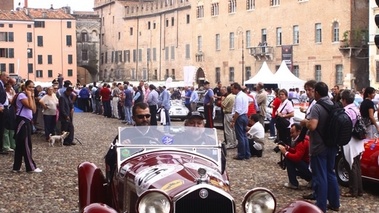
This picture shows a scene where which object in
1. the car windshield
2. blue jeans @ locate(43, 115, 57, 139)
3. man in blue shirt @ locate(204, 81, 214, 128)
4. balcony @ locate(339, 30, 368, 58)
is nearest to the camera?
the car windshield

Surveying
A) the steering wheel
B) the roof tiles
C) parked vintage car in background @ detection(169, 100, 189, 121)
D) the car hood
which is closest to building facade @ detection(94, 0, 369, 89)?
the roof tiles

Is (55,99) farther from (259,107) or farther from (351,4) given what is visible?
(351,4)

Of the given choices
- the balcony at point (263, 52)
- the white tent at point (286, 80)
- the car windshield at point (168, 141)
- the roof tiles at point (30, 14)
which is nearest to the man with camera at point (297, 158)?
the car windshield at point (168, 141)

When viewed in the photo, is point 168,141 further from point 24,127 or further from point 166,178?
point 24,127

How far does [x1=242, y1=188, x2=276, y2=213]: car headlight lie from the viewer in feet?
20.6

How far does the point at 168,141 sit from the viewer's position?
7668 mm

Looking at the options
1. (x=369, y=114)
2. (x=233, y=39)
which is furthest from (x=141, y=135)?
(x=233, y=39)

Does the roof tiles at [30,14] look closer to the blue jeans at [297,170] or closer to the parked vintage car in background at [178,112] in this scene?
the parked vintage car in background at [178,112]

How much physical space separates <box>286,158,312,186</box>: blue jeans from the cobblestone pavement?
21 cm

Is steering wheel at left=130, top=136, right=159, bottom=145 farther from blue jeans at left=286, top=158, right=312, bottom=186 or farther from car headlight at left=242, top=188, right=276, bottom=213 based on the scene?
blue jeans at left=286, top=158, right=312, bottom=186

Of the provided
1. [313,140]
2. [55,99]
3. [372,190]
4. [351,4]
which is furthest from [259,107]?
[351,4]

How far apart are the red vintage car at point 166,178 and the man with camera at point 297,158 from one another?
12.3 ft

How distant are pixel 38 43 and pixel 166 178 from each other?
302ft

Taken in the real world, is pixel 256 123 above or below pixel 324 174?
above
